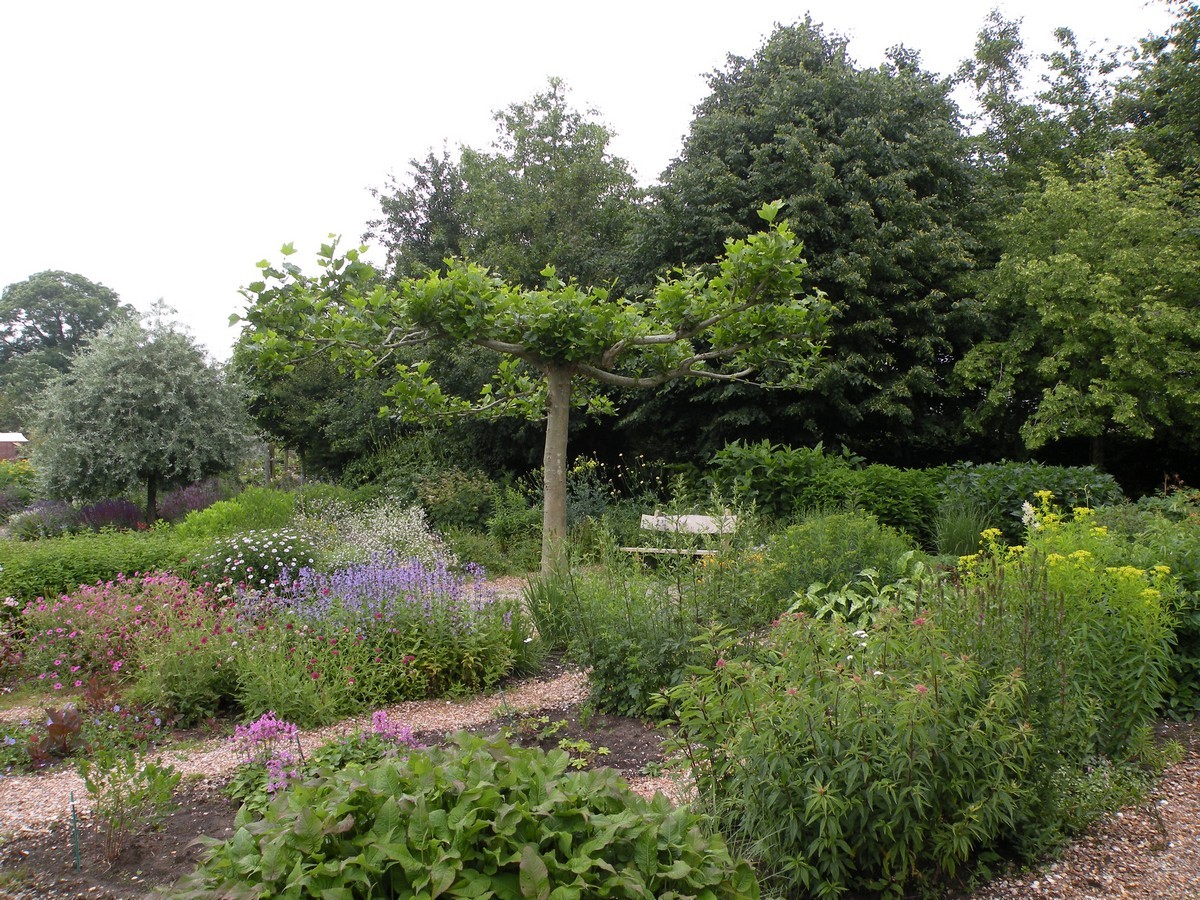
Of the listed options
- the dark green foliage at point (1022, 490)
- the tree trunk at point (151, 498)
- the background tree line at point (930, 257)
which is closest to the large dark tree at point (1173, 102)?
the background tree line at point (930, 257)

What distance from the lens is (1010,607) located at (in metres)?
3.31

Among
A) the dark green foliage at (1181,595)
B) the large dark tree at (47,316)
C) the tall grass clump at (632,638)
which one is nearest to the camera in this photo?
the dark green foliage at (1181,595)

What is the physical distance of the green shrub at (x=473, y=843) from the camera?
1688 mm

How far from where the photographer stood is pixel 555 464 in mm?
6910

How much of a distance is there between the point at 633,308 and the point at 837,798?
511cm

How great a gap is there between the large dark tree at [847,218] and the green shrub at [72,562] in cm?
776

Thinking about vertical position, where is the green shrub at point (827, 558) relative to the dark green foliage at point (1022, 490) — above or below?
below

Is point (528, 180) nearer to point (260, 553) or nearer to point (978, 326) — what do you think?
point (978, 326)

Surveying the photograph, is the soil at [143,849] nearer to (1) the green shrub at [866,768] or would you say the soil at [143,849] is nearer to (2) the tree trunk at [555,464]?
(1) the green shrub at [866,768]

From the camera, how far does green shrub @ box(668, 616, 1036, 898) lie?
7.86 ft

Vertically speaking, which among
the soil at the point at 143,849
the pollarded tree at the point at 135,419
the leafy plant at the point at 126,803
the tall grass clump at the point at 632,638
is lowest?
the soil at the point at 143,849

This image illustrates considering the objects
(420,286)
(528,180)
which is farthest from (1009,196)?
(420,286)

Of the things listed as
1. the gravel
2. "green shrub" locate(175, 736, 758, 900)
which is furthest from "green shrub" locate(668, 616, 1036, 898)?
"green shrub" locate(175, 736, 758, 900)

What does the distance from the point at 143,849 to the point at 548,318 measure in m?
4.45
